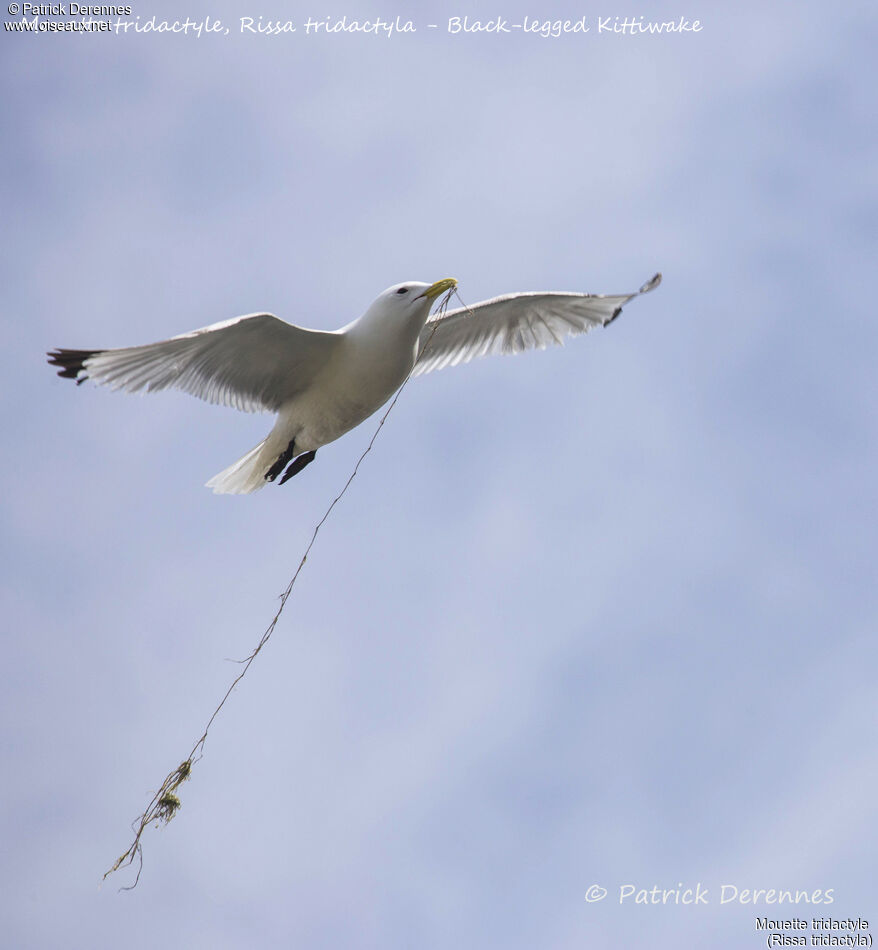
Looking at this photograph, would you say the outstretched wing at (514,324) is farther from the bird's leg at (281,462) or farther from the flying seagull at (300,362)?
the bird's leg at (281,462)

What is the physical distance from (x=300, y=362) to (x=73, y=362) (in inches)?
55.2

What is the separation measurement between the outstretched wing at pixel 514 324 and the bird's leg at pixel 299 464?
106 centimetres

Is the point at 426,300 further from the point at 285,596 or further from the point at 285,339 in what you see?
the point at 285,596

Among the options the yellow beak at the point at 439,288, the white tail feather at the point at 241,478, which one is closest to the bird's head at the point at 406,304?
the yellow beak at the point at 439,288

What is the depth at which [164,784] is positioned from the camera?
572 cm

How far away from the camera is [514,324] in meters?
8.53

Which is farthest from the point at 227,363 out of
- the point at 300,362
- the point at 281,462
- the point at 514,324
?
the point at 514,324

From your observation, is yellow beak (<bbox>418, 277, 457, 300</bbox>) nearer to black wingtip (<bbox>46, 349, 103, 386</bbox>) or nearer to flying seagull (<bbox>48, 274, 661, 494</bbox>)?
flying seagull (<bbox>48, 274, 661, 494</bbox>)

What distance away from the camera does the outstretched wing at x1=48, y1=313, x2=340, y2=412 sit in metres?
6.63

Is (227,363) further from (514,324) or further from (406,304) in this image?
(514,324)

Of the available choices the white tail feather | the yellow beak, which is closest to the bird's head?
the yellow beak

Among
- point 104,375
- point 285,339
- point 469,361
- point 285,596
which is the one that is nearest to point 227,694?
point 285,596

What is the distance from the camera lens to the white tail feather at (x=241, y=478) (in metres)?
8.05

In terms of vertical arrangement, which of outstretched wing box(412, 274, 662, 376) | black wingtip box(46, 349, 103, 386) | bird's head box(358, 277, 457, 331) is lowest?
black wingtip box(46, 349, 103, 386)
